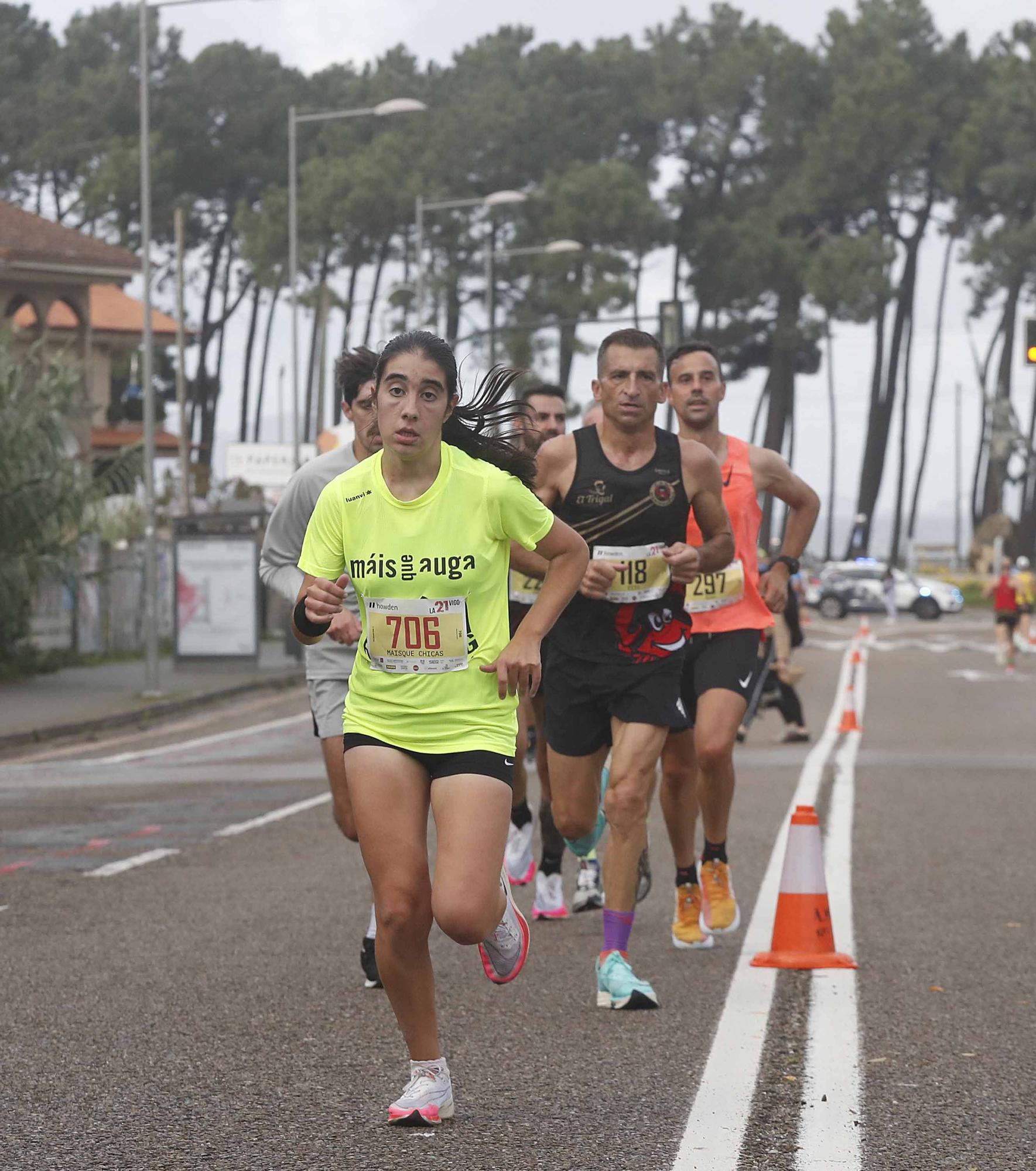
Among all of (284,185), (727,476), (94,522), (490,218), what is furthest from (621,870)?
(284,185)

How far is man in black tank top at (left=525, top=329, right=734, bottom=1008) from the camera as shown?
7.00 meters

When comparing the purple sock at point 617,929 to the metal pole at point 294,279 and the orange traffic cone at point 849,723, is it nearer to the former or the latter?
the orange traffic cone at point 849,723

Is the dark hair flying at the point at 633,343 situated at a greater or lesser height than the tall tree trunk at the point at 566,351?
lesser

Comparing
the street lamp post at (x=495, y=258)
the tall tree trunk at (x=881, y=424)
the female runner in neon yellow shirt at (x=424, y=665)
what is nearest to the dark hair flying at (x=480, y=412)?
the female runner in neon yellow shirt at (x=424, y=665)

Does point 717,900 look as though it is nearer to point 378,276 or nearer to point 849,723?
point 849,723

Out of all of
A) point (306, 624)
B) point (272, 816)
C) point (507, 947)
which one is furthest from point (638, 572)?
point (272, 816)

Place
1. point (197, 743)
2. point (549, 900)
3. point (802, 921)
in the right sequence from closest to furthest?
point (802, 921), point (549, 900), point (197, 743)

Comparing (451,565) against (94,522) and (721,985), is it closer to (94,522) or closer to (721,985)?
(721,985)

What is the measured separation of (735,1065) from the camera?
5.88m

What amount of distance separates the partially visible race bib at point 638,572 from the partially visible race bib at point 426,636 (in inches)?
74.7

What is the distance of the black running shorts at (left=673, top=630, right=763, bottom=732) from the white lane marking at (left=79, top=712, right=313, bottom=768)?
8.66 meters

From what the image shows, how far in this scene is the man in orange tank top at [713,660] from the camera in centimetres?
785

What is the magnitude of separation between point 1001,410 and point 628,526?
77965 mm

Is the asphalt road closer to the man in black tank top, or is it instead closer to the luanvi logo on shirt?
the man in black tank top
